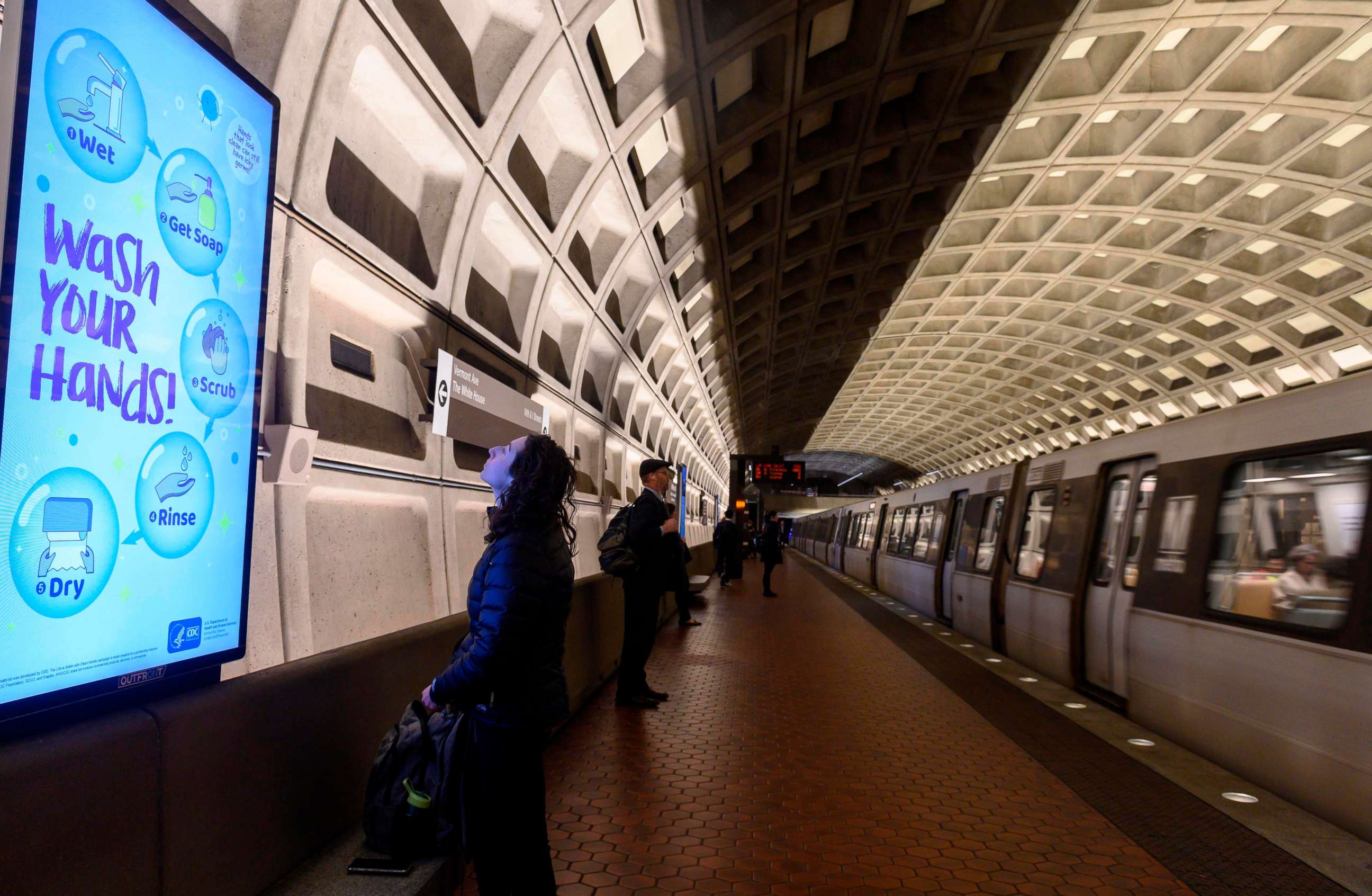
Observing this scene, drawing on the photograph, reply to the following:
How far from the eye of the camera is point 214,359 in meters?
2.72

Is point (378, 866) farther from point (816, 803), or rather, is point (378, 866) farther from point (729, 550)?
point (729, 550)

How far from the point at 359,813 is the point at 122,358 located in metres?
2.25

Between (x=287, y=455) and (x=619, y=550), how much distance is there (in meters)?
3.30

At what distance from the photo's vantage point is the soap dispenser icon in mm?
2662

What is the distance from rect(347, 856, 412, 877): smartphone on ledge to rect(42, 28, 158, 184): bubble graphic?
247cm

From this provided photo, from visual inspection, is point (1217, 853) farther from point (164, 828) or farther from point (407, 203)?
point (407, 203)

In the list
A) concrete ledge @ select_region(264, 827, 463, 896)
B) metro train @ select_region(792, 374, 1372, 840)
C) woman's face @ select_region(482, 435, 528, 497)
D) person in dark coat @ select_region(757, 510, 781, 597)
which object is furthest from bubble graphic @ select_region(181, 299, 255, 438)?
person in dark coat @ select_region(757, 510, 781, 597)

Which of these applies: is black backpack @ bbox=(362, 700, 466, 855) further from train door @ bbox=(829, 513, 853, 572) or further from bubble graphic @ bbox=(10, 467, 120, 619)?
train door @ bbox=(829, 513, 853, 572)

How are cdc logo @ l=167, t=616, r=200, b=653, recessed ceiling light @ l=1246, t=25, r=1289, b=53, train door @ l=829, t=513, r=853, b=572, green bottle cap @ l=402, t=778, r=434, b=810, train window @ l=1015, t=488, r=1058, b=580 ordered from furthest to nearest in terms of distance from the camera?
train door @ l=829, t=513, r=853, b=572, recessed ceiling light @ l=1246, t=25, r=1289, b=53, train window @ l=1015, t=488, r=1058, b=580, green bottle cap @ l=402, t=778, r=434, b=810, cdc logo @ l=167, t=616, r=200, b=653

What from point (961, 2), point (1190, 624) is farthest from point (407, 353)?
point (961, 2)

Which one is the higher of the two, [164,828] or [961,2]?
[961,2]

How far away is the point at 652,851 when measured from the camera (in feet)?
13.2

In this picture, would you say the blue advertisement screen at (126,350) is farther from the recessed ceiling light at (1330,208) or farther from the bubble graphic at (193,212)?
the recessed ceiling light at (1330,208)

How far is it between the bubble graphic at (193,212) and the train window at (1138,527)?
704 centimetres
